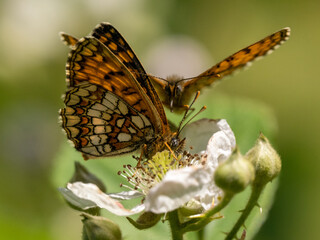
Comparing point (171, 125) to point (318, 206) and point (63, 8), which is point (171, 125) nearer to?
point (318, 206)

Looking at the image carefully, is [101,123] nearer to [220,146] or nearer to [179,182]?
[220,146]

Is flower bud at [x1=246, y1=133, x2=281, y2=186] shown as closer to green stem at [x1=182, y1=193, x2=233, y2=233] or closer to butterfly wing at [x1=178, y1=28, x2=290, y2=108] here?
green stem at [x1=182, y1=193, x2=233, y2=233]

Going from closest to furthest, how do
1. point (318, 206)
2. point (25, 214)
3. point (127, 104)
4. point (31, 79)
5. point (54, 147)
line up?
point (127, 104) < point (25, 214) < point (318, 206) < point (31, 79) < point (54, 147)

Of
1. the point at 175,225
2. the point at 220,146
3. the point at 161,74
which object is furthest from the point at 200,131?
the point at 161,74

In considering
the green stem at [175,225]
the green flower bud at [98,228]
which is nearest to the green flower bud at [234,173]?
the green stem at [175,225]

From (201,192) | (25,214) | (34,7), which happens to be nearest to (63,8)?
(34,7)

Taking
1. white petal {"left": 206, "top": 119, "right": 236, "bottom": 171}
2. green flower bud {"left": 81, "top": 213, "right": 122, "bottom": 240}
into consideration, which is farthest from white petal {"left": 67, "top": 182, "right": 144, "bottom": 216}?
white petal {"left": 206, "top": 119, "right": 236, "bottom": 171}

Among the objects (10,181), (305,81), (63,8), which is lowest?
(305,81)
